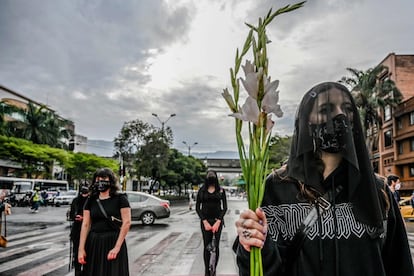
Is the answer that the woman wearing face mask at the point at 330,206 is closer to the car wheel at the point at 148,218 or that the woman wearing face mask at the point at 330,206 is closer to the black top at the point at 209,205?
the black top at the point at 209,205

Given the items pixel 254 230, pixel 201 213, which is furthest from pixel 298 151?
pixel 201 213

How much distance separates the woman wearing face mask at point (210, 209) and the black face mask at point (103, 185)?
82.2 inches

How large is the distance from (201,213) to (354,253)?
4505 mm

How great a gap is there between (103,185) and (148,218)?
12.4m

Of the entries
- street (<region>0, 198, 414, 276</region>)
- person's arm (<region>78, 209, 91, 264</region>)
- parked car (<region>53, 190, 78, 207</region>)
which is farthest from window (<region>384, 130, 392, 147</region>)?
person's arm (<region>78, 209, 91, 264</region>)

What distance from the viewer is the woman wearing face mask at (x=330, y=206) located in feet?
5.00

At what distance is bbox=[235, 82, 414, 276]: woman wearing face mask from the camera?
60.1 inches

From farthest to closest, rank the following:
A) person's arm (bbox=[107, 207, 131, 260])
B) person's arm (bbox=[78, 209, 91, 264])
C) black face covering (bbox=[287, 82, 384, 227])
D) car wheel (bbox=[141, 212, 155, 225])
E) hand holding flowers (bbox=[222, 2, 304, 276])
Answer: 1. car wheel (bbox=[141, 212, 155, 225])
2. person's arm (bbox=[78, 209, 91, 264])
3. person's arm (bbox=[107, 207, 131, 260])
4. black face covering (bbox=[287, 82, 384, 227])
5. hand holding flowers (bbox=[222, 2, 304, 276])

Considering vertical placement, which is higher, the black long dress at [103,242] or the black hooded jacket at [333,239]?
the black hooded jacket at [333,239]

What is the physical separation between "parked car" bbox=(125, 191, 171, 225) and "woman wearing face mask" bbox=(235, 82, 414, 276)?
1491 cm

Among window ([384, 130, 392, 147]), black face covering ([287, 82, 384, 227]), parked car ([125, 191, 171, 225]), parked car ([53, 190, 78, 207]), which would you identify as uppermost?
window ([384, 130, 392, 147])

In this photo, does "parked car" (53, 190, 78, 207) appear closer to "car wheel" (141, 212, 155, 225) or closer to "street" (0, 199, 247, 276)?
"car wheel" (141, 212, 155, 225)

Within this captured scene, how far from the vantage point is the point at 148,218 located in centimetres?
1614

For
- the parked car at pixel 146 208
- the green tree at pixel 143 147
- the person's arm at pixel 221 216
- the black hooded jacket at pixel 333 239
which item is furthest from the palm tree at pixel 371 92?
the black hooded jacket at pixel 333 239
